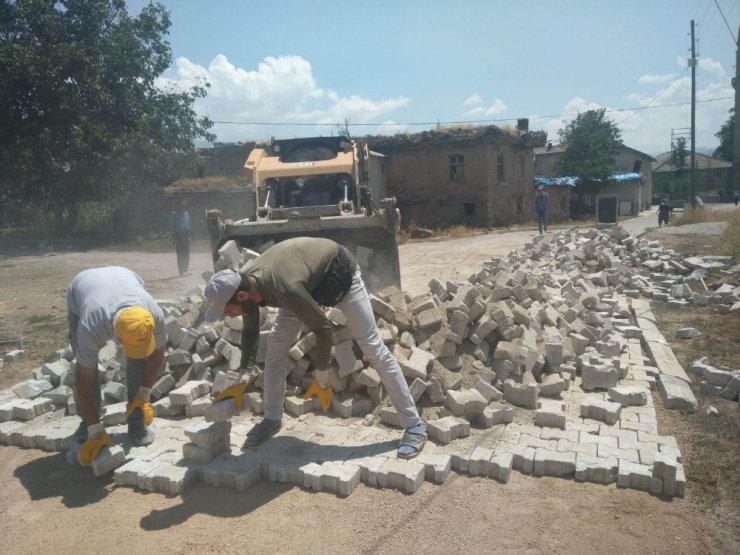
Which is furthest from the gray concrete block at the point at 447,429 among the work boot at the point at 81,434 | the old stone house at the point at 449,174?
the old stone house at the point at 449,174

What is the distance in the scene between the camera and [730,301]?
872cm

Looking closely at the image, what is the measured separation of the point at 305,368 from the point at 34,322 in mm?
6368

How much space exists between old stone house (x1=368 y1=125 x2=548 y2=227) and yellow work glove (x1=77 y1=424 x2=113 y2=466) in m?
20.9

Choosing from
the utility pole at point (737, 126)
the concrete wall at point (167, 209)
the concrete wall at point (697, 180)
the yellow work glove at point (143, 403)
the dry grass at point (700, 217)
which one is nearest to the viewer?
the yellow work glove at point (143, 403)

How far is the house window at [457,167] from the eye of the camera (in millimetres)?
23969

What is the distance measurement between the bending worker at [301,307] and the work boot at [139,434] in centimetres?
80

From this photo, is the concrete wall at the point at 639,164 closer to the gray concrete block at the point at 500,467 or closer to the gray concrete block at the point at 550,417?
the gray concrete block at the point at 550,417

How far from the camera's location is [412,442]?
3953 millimetres

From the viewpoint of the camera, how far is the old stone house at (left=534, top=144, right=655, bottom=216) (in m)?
34.7

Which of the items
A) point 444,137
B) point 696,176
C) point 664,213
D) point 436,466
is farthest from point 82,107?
point 696,176

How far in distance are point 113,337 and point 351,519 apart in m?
2.06

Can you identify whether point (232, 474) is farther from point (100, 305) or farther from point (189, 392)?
point (100, 305)

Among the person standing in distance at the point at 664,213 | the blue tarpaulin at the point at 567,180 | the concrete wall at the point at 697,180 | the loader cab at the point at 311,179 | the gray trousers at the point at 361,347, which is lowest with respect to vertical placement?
the gray trousers at the point at 361,347

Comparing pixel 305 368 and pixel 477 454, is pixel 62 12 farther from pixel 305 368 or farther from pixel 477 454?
pixel 477 454
